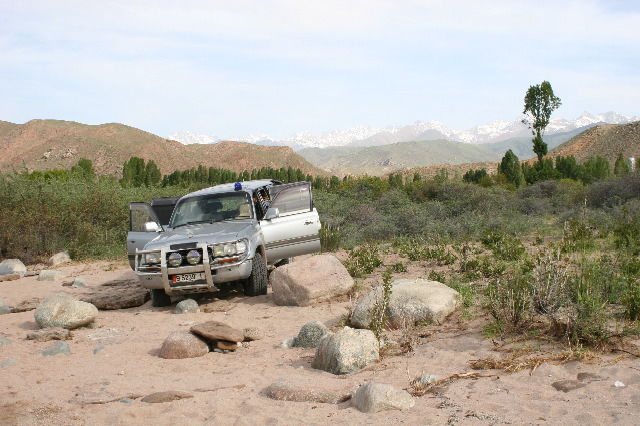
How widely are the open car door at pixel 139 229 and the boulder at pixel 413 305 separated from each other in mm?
4187

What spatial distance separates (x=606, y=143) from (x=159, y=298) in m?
86.6

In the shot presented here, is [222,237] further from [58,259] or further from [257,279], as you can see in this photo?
[58,259]

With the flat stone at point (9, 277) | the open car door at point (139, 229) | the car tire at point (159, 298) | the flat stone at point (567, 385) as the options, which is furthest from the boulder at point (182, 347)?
the flat stone at point (9, 277)

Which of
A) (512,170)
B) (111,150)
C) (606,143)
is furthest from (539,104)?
(111,150)

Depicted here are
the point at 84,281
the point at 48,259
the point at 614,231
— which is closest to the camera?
the point at 84,281

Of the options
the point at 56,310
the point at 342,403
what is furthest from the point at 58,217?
the point at 342,403

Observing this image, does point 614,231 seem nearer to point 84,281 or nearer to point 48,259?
point 84,281

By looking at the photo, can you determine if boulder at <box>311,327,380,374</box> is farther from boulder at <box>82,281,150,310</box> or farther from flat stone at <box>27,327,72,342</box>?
boulder at <box>82,281,150,310</box>

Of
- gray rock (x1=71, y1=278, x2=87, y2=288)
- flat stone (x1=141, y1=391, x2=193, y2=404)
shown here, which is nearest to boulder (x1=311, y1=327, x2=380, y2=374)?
flat stone (x1=141, y1=391, x2=193, y2=404)

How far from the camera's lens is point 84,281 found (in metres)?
13.0

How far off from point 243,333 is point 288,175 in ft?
161

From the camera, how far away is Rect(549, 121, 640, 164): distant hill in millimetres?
79125

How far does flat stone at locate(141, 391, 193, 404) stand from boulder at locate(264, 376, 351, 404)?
0.78 metres

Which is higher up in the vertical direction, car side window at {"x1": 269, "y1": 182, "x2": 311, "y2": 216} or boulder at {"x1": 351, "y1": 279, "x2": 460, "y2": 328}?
car side window at {"x1": 269, "y1": 182, "x2": 311, "y2": 216}
